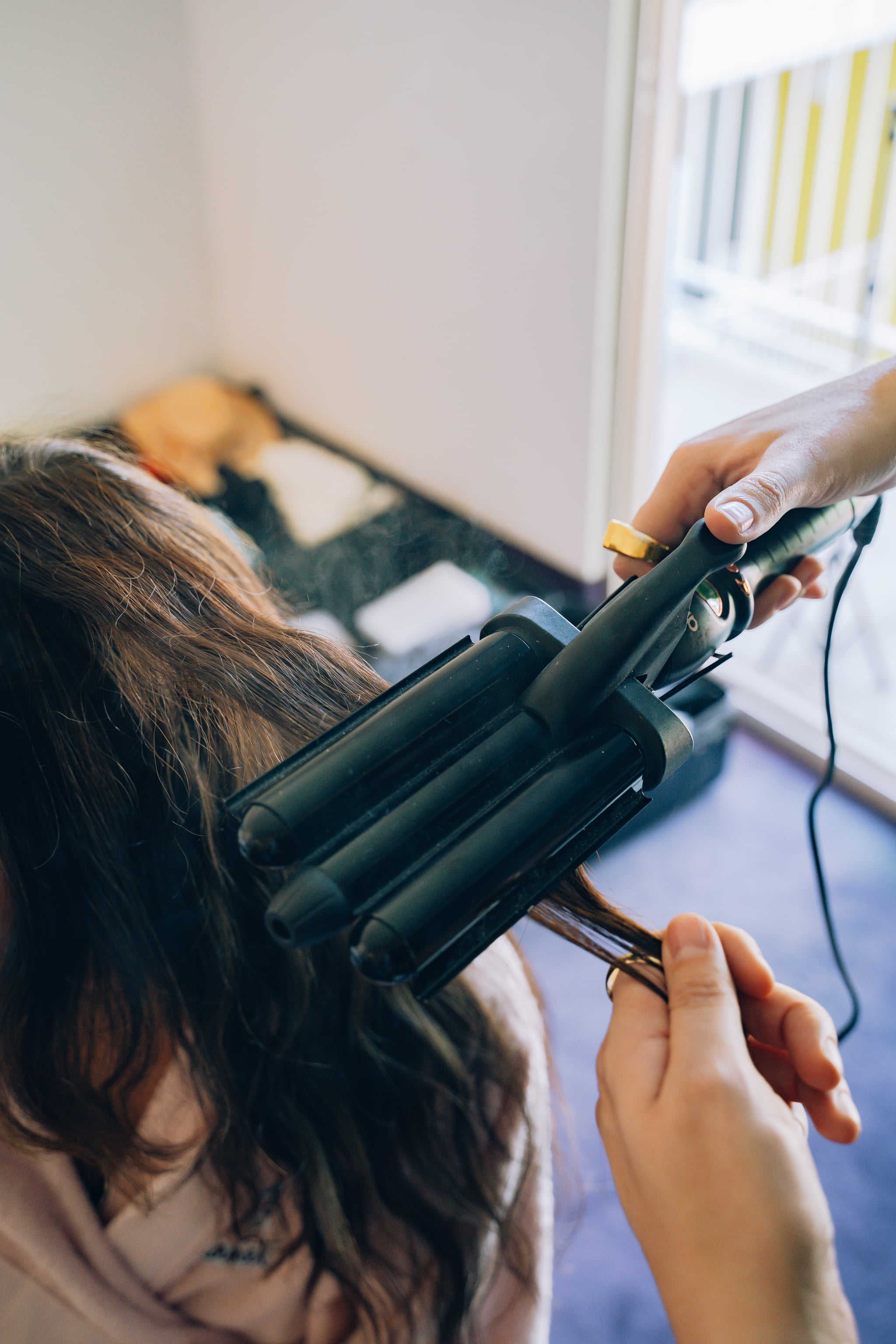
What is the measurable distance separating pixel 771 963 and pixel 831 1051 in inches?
45.6

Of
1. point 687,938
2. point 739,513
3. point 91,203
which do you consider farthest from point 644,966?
point 91,203

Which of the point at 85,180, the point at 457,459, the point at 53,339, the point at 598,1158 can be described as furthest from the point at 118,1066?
the point at 457,459

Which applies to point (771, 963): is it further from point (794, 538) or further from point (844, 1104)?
point (794, 538)

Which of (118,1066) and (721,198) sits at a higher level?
(721,198)

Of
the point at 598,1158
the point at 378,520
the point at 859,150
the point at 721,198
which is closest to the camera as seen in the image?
the point at 598,1158

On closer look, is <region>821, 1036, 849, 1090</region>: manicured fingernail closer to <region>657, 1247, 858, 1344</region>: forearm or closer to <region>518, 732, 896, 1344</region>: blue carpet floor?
<region>657, 1247, 858, 1344</region>: forearm

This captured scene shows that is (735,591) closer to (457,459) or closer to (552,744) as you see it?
(552,744)

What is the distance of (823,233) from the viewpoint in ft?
7.90

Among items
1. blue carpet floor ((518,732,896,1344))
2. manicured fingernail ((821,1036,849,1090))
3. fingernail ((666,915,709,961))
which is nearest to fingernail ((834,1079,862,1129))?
manicured fingernail ((821,1036,849,1090))

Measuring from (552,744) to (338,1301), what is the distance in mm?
633

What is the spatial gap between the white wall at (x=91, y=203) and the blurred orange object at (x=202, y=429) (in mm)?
68

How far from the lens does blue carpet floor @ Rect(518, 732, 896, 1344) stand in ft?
4.20

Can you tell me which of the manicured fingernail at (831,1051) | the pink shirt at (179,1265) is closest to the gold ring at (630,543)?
the manicured fingernail at (831,1051)

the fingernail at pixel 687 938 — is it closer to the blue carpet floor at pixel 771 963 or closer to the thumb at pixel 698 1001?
the thumb at pixel 698 1001
